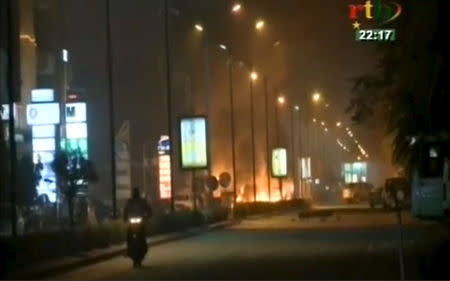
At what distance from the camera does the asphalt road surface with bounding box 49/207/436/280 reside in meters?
23.3

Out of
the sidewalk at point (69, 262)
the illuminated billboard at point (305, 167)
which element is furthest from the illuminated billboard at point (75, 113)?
the illuminated billboard at point (305, 167)

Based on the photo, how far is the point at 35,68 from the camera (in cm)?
7344

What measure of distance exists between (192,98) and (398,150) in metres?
79.9

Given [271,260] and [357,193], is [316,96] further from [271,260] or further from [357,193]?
[271,260]

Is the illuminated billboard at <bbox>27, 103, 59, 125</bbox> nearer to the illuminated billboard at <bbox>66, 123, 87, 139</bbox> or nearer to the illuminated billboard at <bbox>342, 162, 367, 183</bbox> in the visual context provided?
the illuminated billboard at <bbox>66, 123, 87, 139</bbox>

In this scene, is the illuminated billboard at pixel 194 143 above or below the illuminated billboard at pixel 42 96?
below

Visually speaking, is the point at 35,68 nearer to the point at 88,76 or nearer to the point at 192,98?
the point at 88,76

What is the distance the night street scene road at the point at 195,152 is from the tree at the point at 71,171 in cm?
7

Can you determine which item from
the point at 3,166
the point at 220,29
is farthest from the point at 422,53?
the point at 220,29

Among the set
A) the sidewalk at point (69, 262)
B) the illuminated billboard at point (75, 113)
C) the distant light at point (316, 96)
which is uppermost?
the distant light at point (316, 96)

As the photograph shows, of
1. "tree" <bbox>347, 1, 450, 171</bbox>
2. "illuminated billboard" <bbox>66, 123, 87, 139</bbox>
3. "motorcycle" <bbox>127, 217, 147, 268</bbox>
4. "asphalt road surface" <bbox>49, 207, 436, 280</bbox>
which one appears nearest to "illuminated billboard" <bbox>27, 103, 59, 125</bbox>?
"illuminated billboard" <bbox>66, 123, 87, 139</bbox>

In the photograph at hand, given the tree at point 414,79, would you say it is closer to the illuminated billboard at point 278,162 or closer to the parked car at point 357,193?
the illuminated billboard at point 278,162

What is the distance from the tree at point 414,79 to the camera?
16516 mm

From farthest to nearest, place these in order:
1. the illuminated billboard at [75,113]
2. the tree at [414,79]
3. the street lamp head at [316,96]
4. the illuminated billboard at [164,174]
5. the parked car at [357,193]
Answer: the street lamp head at [316,96], the parked car at [357,193], the illuminated billboard at [75,113], the illuminated billboard at [164,174], the tree at [414,79]
